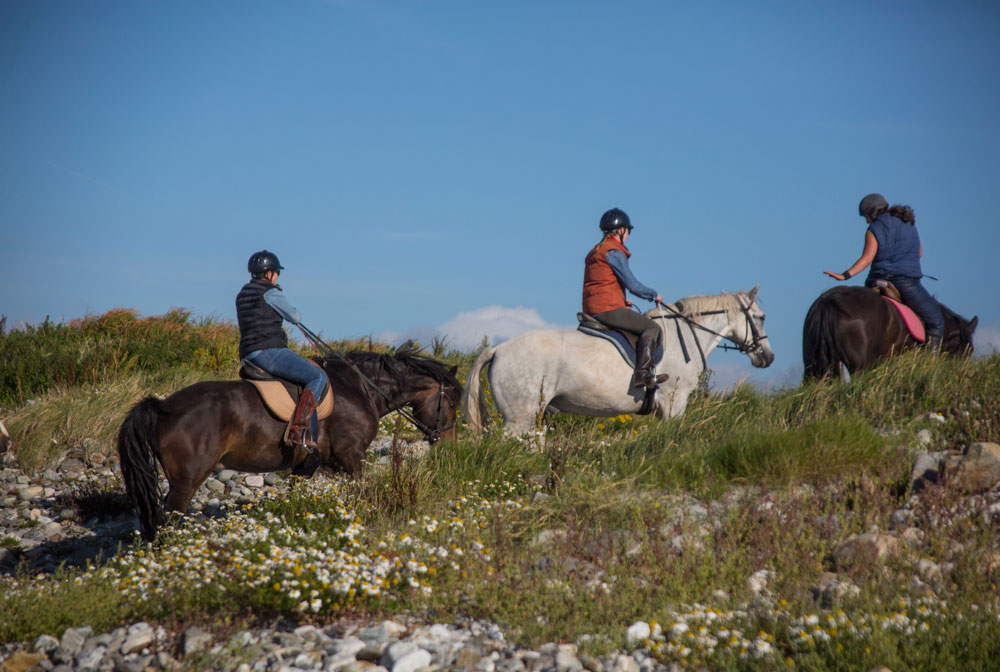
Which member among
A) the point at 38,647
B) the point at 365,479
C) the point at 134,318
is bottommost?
the point at 38,647

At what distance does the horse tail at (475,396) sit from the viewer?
32.9 ft

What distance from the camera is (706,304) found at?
10672 millimetres

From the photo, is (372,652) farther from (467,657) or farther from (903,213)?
(903,213)

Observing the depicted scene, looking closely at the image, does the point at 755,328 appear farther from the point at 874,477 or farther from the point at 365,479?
the point at 365,479

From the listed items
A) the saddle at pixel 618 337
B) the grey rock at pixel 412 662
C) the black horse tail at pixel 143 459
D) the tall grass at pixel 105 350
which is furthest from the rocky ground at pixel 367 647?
the tall grass at pixel 105 350

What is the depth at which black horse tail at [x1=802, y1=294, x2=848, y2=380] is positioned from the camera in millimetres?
10844

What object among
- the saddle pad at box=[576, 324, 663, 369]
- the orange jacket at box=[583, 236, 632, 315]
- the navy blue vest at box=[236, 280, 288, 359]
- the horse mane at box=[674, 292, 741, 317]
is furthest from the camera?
the horse mane at box=[674, 292, 741, 317]

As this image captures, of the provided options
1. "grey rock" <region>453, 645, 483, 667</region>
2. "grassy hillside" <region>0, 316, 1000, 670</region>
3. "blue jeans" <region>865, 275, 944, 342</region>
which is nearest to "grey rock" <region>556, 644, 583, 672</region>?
"grassy hillside" <region>0, 316, 1000, 670</region>

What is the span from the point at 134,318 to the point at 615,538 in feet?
53.3

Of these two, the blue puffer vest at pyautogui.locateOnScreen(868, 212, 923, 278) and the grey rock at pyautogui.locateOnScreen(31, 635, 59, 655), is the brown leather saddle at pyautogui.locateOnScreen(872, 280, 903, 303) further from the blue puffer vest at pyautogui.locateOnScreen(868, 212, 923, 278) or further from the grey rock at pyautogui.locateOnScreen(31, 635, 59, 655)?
the grey rock at pyautogui.locateOnScreen(31, 635, 59, 655)

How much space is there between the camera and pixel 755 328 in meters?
10.9

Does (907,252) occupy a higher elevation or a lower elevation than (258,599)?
higher

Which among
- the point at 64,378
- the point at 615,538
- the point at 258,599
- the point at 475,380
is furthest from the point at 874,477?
the point at 64,378

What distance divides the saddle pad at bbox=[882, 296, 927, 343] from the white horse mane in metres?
2.15
